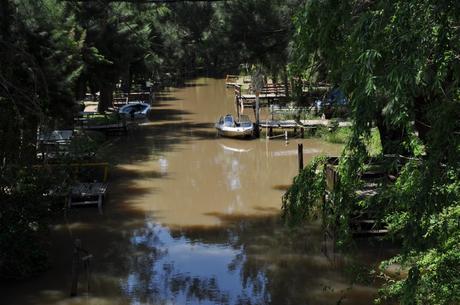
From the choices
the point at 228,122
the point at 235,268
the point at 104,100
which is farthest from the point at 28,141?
the point at 104,100

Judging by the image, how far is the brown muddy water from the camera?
47.1 ft

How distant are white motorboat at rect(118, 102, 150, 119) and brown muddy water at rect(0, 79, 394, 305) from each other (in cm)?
1221

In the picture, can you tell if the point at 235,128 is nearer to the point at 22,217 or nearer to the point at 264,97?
the point at 264,97

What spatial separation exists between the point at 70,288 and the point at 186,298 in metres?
2.74

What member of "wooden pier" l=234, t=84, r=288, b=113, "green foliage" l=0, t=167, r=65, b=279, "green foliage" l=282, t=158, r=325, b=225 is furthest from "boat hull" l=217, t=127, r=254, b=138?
"green foliage" l=282, t=158, r=325, b=225

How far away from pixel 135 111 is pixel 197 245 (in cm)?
2855

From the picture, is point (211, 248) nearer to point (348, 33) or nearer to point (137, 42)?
point (348, 33)

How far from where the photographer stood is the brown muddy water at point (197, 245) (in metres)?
14.3

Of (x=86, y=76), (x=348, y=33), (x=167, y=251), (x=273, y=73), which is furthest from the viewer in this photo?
(x=86, y=76)

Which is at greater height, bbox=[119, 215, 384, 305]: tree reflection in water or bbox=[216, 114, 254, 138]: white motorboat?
bbox=[216, 114, 254, 138]: white motorboat

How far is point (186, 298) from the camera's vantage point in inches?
559

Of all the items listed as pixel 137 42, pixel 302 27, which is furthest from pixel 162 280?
pixel 137 42

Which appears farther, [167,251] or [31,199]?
[167,251]

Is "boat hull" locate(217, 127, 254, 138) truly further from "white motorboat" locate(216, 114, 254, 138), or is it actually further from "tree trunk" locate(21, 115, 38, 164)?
"tree trunk" locate(21, 115, 38, 164)
